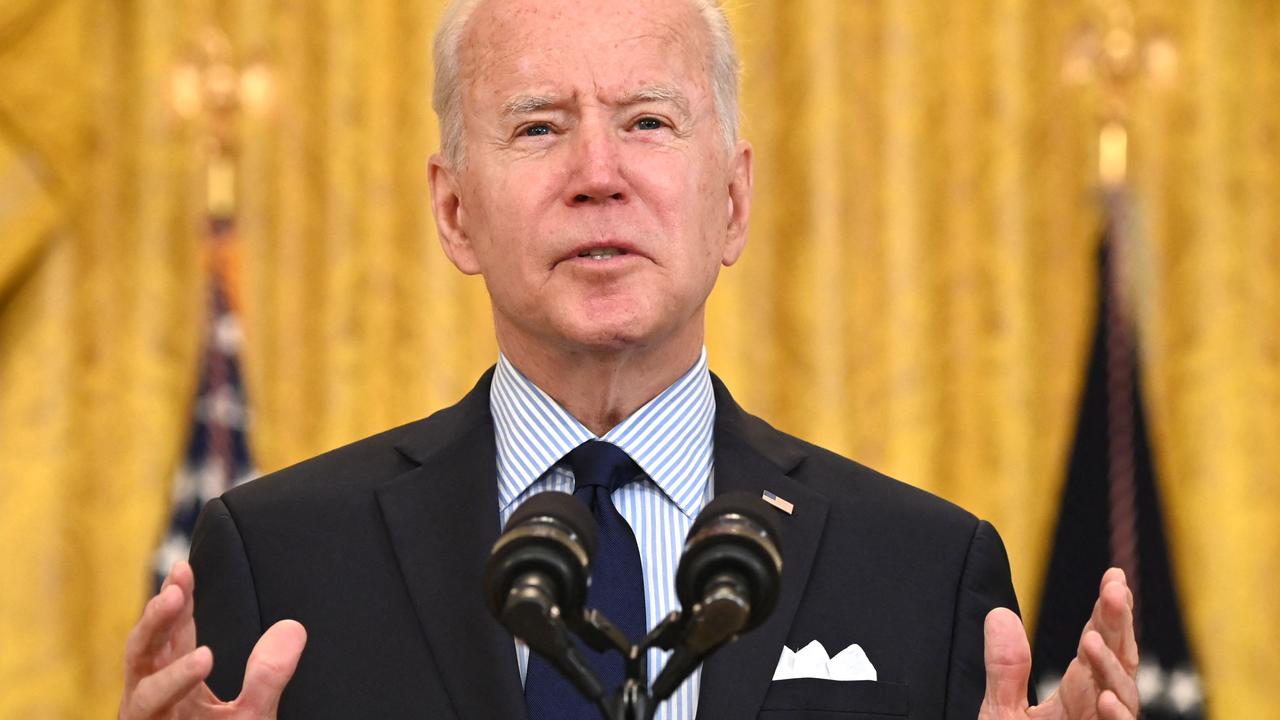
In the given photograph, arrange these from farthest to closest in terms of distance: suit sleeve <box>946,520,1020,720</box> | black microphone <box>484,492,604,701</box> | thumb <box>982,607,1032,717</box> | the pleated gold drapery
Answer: the pleated gold drapery
suit sleeve <box>946,520,1020,720</box>
thumb <box>982,607,1032,717</box>
black microphone <box>484,492,604,701</box>

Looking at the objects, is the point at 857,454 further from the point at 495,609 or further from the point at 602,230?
the point at 495,609

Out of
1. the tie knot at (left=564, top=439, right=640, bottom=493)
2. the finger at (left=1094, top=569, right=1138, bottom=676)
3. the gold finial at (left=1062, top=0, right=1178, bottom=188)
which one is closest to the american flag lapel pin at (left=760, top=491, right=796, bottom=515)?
the tie knot at (left=564, top=439, right=640, bottom=493)

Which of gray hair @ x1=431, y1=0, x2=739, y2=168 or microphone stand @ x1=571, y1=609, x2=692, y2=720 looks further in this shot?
gray hair @ x1=431, y1=0, x2=739, y2=168

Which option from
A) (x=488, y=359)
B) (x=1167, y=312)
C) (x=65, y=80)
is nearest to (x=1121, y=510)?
(x=1167, y=312)

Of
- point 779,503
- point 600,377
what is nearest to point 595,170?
point 600,377

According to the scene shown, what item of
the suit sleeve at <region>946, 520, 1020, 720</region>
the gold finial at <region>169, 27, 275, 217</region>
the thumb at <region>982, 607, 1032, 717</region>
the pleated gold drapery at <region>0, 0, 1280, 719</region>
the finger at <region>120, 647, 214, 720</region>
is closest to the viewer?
the finger at <region>120, 647, 214, 720</region>

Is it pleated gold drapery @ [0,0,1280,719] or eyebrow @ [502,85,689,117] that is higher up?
eyebrow @ [502,85,689,117]

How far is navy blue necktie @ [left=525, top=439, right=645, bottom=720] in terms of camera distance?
5.69 ft

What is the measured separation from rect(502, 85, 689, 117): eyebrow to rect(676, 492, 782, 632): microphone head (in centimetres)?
82

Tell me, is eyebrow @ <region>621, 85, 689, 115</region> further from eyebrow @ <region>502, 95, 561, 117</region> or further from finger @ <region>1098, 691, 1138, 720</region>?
finger @ <region>1098, 691, 1138, 720</region>

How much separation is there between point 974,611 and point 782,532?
1.44ft

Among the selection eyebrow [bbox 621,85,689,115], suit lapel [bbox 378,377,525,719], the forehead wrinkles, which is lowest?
suit lapel [bbox 378,377,525,719]

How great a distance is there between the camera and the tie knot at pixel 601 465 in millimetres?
1897

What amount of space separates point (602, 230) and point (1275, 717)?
2.70 meters
